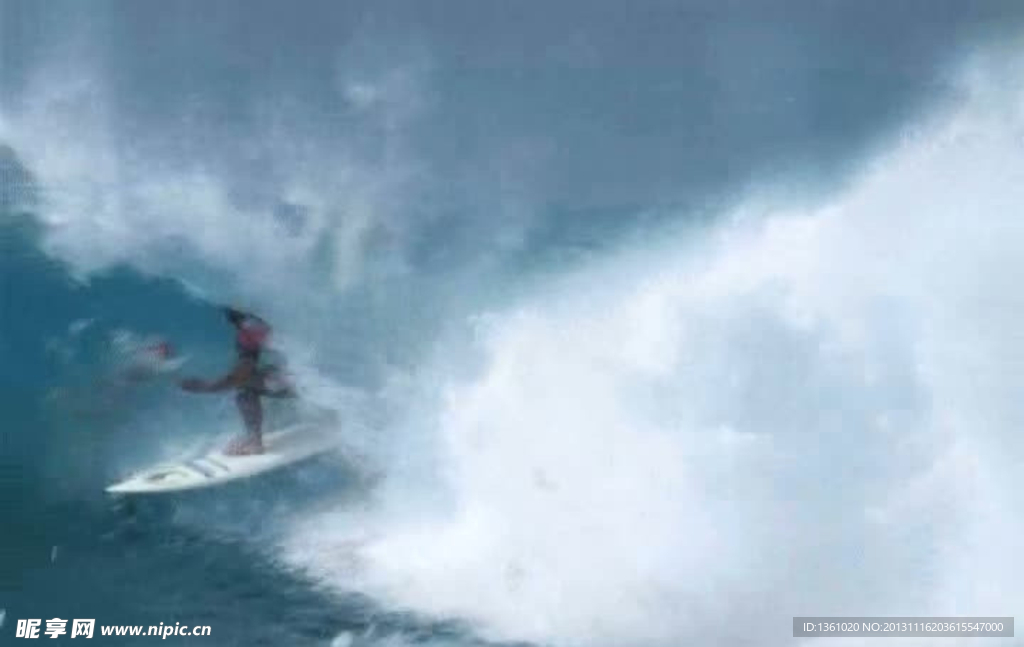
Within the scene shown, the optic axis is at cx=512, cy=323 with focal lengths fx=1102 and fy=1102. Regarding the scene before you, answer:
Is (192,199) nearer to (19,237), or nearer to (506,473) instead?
(19,237)

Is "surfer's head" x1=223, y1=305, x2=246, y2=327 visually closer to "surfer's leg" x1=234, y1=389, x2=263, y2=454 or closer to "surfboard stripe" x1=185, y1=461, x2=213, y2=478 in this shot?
"surfer's leg" x1=234, y1=389, x2=263, y2=454

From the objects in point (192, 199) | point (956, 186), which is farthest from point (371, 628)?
point (956, 186)

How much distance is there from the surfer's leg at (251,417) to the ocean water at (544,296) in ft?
0.40

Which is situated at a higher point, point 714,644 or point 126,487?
point 126,487

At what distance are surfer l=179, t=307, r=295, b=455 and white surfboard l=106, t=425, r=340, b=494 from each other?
38mm

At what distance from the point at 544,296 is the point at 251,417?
111 cm

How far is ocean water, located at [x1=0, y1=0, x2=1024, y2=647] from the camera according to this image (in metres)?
3.72

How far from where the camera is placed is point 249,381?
3.85 meters

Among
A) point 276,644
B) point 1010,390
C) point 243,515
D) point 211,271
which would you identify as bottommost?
point 276,644

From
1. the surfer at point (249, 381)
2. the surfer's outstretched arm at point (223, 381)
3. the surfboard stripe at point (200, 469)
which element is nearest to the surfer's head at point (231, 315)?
the surfer at point (249, 381)

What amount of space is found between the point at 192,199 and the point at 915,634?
9.50 ft

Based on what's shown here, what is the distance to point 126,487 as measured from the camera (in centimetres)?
383

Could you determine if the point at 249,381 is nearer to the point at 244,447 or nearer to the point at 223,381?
the point at 223,381

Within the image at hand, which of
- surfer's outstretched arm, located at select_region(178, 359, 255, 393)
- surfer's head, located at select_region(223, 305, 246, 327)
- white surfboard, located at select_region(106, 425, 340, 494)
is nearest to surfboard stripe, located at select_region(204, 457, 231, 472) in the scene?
white surfboard, located at select_region(106, 425, 340, 494)
